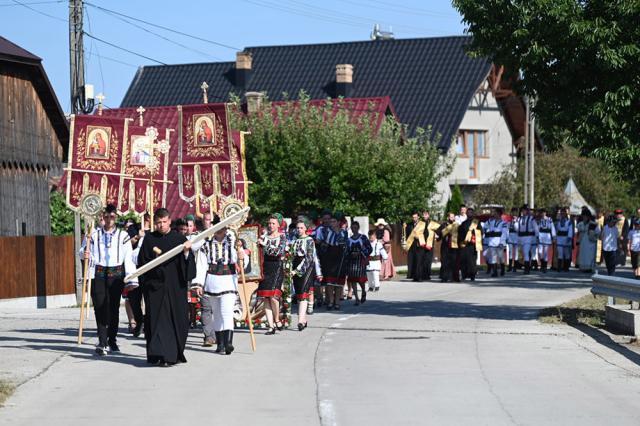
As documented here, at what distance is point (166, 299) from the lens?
1448 centimetres

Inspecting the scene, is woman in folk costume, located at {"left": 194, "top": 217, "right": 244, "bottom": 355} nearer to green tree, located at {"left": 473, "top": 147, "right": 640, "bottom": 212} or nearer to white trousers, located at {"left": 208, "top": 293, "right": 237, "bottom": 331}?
white trousers, located at {"left": 208, "top": 293, "right": 237, "bottom": 331}

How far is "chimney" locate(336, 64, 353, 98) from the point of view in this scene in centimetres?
6006

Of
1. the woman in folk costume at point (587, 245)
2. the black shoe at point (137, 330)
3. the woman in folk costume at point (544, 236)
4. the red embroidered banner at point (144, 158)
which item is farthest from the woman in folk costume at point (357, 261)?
the woman in folk costume at point (587, 245)

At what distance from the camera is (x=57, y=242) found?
2695cm

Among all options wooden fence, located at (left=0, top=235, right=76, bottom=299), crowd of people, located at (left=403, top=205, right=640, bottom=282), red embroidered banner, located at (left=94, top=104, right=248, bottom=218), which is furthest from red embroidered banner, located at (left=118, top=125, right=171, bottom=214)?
crowd of people, located at (left=403, top=205, right=640, bottom=282)

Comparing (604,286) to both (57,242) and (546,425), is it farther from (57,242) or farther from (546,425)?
(57,242)

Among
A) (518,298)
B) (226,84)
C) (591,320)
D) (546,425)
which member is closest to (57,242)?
(518,298)

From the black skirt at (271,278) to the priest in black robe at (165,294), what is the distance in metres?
3.22

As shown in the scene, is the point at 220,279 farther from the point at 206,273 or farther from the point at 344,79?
the point at 344,79

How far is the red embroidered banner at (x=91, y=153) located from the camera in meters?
19.8

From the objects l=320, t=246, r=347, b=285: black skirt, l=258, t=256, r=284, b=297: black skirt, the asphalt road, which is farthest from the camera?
l=320, t=246, r=347, b=285: black skirt

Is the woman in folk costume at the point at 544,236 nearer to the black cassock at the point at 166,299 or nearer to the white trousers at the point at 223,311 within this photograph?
the white trousers at the point at 223,311

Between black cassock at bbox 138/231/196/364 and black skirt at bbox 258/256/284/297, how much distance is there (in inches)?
126

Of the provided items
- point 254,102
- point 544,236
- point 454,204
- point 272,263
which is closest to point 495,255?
point 544,236
